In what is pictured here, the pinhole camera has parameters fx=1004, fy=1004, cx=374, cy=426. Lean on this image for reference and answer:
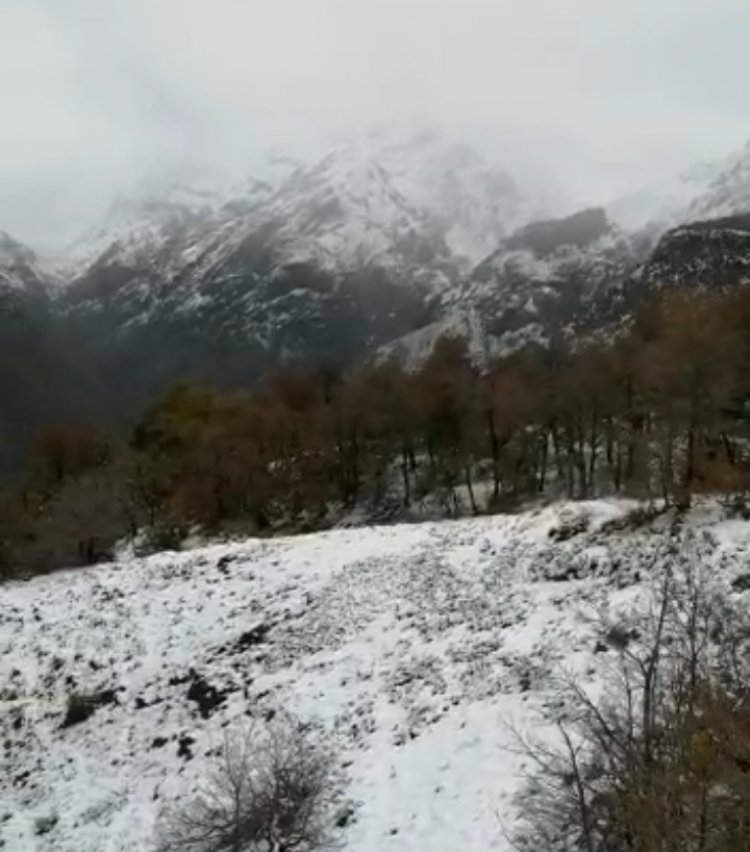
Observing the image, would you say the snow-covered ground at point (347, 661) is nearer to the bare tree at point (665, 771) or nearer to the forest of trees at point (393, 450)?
the bare tree at point (665, 771)

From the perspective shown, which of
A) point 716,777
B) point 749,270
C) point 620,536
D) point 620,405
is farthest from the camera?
point 749,270

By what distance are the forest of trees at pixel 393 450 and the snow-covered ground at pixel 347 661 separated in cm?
1172

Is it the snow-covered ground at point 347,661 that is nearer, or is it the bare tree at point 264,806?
the bare tree at point 264,806

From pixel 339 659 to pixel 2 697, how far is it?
12080mm

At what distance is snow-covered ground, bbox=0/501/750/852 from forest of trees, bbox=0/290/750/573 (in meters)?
11.7

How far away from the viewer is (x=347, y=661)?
30.5 metres

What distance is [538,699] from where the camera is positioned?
82.2ft

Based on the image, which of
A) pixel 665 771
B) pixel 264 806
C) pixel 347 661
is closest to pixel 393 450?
pixel 347 661

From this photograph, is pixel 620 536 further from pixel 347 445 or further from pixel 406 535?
pixel 347 445

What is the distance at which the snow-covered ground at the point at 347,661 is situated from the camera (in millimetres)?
24203

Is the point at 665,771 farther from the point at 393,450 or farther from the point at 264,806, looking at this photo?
the point at 393,450

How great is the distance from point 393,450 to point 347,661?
123 feet

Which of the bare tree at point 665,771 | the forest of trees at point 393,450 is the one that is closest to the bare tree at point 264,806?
the bare tree at point 665,771

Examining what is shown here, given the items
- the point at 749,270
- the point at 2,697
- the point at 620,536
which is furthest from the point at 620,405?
the point at 749,270
